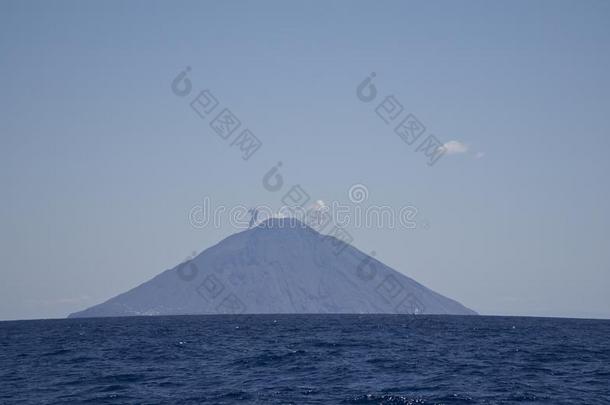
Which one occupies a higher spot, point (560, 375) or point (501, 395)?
point (501, 395)

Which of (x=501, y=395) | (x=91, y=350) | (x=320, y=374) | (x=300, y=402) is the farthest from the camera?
(x=91, y=350)

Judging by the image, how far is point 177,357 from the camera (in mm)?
62656

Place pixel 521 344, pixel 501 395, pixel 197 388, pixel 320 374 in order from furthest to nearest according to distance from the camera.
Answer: pixel 521 344 → pixel 320 374 → pixel 197 388 → pixel 501 395

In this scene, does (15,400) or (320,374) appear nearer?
(15,400)

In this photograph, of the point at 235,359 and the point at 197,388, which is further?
the point at 235,359

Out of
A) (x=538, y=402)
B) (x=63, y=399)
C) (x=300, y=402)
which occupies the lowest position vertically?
(x=538, y=402)

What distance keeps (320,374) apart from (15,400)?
21.5 meters

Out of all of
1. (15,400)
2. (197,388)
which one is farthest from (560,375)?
(15,400)

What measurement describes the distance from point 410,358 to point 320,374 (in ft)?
49.7

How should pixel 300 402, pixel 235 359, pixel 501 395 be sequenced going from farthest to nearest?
1. pixel 235 359
2. pixel 501 395
3. pixel 300 402

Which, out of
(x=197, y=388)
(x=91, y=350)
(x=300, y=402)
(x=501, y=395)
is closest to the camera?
(x=300, y=402)

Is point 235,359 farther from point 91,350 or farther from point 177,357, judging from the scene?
point 91,350

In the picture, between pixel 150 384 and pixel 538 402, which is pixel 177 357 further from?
pixel 538 402

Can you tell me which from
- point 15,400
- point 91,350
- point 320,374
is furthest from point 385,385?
point 91,350
